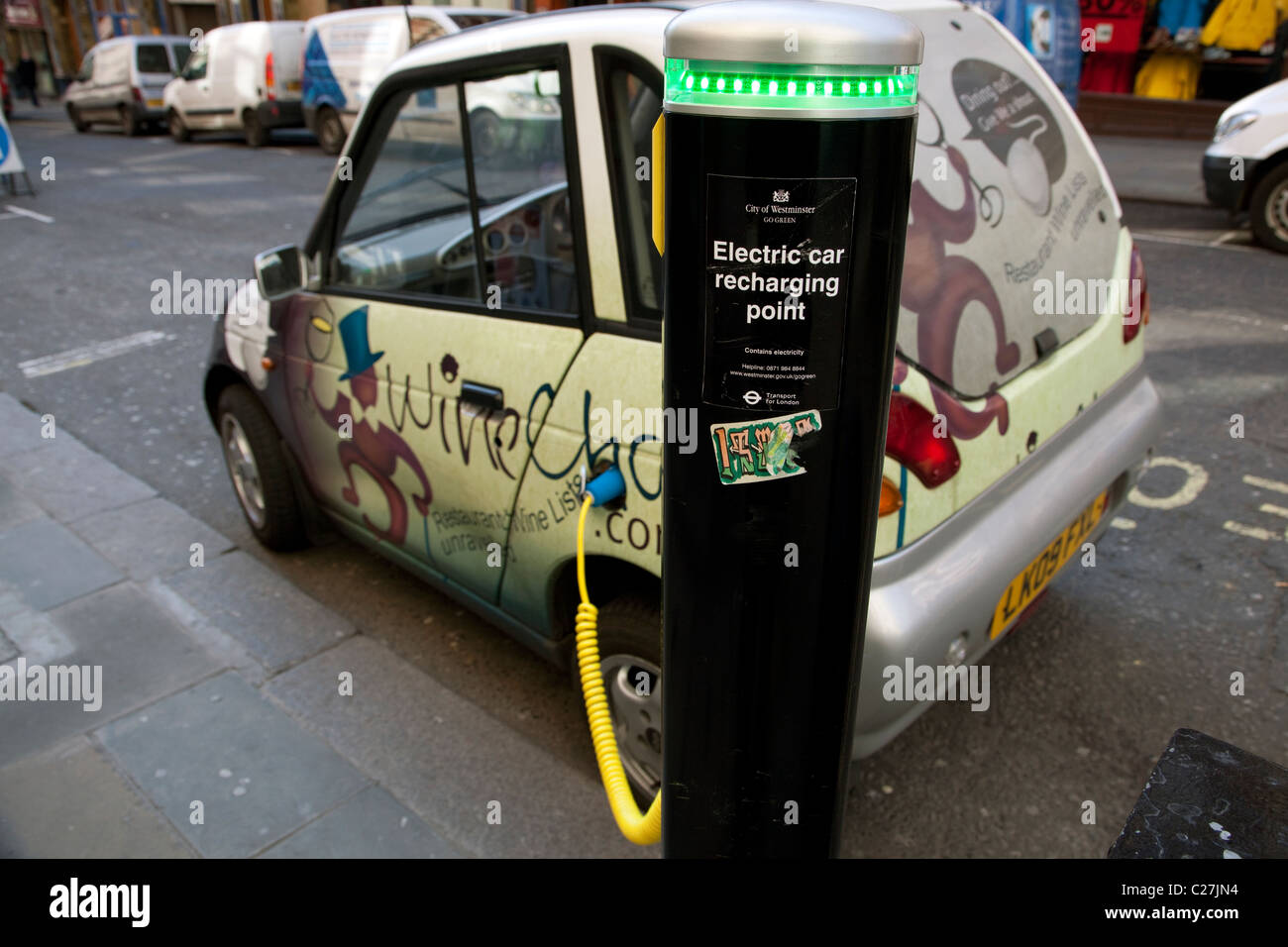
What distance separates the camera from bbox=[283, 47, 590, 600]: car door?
8.71 feet

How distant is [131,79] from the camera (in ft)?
70.9

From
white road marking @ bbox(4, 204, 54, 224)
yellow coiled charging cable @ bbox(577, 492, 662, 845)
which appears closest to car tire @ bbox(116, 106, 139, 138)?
white road marking @ bbox(4, 204, 54, 224)

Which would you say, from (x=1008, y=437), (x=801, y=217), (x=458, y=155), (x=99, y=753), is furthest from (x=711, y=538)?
(x=99, y=753)

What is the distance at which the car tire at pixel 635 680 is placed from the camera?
8.18ft

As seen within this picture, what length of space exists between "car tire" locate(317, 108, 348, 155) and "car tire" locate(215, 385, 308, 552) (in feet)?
43.3

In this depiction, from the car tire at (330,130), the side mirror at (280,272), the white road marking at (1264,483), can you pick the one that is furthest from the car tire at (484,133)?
the car tire at (330,130)

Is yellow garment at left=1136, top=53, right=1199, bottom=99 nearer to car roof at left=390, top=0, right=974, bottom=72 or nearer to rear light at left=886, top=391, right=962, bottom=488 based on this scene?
car roof at left=390, top=0, right=974, bottom=72

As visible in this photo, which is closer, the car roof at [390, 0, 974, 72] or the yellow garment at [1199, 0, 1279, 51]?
the car roof at [390, 0, 974, 72]

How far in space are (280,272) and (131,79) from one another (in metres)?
22.1

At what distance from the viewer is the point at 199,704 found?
328cm
